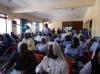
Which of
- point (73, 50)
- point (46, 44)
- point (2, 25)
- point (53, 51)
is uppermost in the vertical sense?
point (2, 25)

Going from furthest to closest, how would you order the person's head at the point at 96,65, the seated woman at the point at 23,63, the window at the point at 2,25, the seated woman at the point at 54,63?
1. the window at the point at 2,25
2. the seated woman at the point at 23,63
3. the seated woman at the point at 54,63
4. the person's head at the point at 96,65

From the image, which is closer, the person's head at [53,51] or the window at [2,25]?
the person's head at [53,51]

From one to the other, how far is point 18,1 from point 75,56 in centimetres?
614

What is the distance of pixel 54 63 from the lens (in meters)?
2.86

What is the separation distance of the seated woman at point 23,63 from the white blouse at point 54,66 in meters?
0.31

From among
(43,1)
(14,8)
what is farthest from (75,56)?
(14,8)

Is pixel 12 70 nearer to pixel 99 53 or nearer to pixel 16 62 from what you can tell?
pixel 16 62

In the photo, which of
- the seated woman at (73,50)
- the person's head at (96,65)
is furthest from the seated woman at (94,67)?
the seated woman at (73,50)

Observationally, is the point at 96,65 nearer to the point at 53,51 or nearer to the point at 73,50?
the point at 53,51

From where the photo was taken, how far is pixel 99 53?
276cm

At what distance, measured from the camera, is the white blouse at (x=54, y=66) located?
2777mm

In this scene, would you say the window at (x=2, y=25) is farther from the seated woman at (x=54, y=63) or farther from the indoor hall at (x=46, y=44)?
the seated woman at (x=54, y=63)

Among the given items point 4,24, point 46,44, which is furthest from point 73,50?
point 4,24

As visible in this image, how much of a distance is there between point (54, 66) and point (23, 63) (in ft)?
2.07
